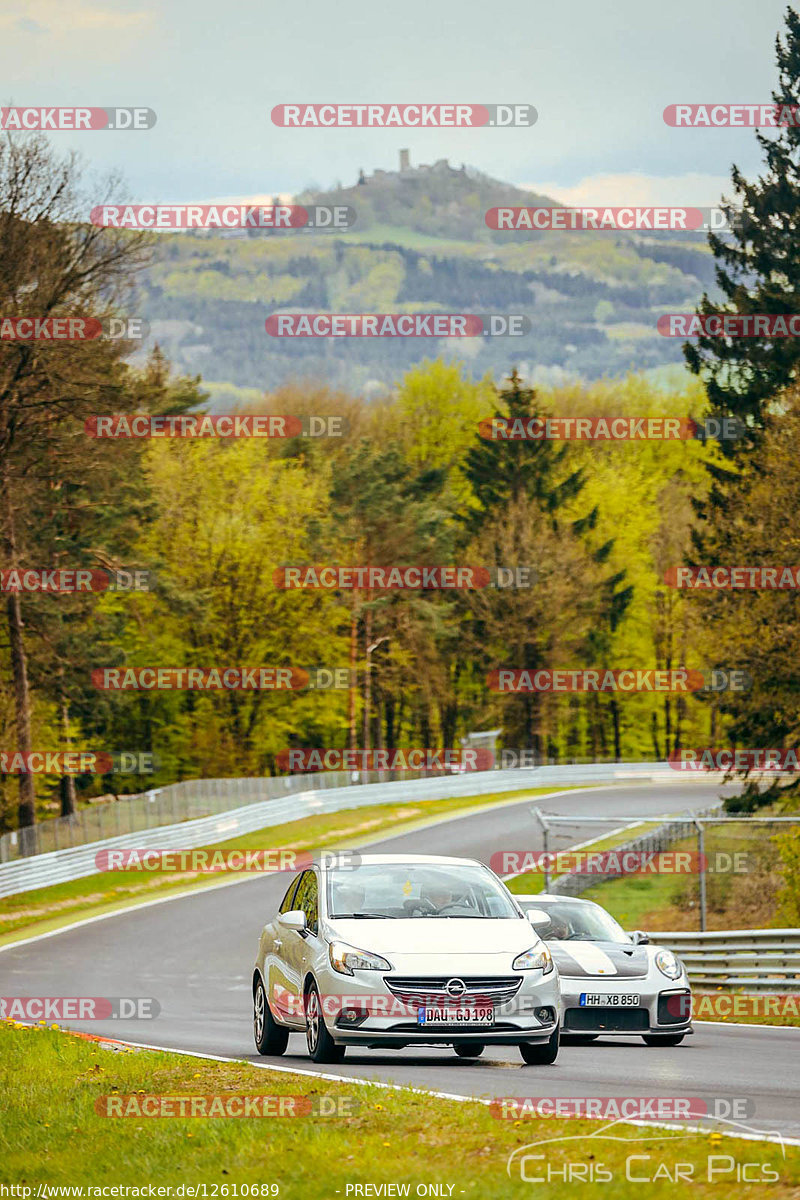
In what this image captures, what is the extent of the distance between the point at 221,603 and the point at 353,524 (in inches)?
269

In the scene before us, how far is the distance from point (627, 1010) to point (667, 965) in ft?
2.15

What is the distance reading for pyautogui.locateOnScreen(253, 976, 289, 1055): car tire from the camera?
45.3 ft

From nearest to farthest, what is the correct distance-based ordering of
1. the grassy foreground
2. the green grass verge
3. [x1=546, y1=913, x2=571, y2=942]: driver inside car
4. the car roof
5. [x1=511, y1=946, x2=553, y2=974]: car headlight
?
the grassy foreground, [x1=511, y1=946, x2=553, y2=974]: car headlight, the car roof, [x1=546, y1=913, x2=571, y2=942]: driver inside car, the green grass verge

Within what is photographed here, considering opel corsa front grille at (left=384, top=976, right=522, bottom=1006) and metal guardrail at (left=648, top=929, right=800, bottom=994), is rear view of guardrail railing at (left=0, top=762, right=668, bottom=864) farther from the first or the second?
opel corsa front grille at (left=384, top=976, right=522, bottom=1006)

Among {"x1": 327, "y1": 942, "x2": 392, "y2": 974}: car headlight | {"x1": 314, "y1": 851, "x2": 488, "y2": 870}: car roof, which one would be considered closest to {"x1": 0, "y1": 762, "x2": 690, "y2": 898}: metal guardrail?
{"x1": 314, "y1": 851, "x2": 488, "y2": 870}: car roof

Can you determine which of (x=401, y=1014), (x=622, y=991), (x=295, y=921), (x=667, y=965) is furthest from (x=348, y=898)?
(x=667, y=965)

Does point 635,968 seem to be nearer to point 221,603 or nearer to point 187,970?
point 187,970

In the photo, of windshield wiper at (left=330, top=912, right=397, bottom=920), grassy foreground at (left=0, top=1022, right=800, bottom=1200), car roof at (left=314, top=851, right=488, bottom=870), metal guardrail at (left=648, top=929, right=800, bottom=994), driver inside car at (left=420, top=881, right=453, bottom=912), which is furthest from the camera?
metal guardrail at (left=648, top=929, right=800, bottom=994)

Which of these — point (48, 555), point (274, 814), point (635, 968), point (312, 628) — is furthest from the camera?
point (312, 628)

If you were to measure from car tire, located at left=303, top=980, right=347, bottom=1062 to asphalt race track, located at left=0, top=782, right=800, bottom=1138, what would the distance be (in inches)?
4.3

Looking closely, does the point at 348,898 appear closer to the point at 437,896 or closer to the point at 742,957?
the point at 437,896

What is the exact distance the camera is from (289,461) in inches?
3169

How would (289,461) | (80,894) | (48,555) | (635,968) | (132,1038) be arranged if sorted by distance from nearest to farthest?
(635,968) < (132,1038) < (80,894) < (48,555) < (289,461)

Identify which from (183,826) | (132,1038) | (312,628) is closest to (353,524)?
(312,628)
